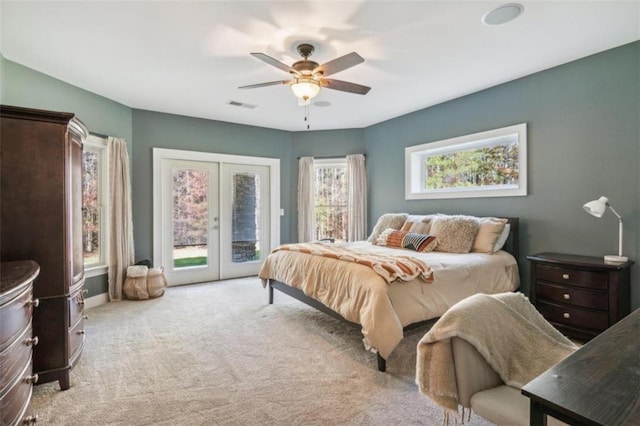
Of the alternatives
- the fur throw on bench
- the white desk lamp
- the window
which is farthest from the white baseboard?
the white desk lamp

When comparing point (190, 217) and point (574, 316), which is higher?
point (190, 217)

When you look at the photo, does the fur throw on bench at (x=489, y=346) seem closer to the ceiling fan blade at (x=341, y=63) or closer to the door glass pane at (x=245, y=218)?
the ceiling fan blade at (x=341, y=63)

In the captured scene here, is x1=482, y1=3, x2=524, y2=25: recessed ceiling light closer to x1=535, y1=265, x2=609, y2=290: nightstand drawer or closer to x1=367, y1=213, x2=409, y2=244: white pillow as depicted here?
x1=535, y1=265, x2=609, y2=290: nightstand drawer

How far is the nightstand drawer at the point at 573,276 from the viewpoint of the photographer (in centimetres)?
266

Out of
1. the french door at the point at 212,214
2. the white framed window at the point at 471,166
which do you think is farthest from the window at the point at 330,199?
the white framed window at the point at 471,166

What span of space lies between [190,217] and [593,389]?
5177 millimetres

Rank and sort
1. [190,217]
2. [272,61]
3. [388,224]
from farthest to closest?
[190,217]
[388,224]
[272,61]

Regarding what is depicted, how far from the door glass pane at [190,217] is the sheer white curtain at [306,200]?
1644 mm

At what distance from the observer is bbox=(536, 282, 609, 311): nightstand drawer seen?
267 cm

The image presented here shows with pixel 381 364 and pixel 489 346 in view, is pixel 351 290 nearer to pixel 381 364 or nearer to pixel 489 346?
pixel 381 364

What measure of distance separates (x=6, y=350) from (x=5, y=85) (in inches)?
117

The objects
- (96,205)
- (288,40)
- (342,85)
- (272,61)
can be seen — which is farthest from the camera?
(96,205)

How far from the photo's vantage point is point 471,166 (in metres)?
4.30

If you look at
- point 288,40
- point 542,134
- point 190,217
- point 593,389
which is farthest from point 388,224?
point 593,389
